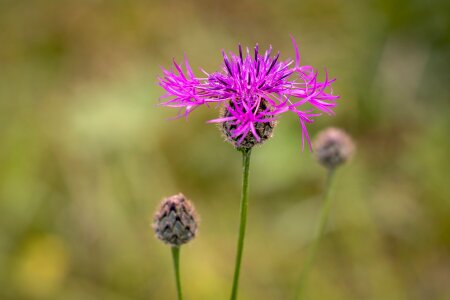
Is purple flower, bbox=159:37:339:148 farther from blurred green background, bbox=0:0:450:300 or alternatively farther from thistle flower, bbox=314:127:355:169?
blurred green background, bbox=0:0:450:300

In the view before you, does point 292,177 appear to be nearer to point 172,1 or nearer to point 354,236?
point 354,236

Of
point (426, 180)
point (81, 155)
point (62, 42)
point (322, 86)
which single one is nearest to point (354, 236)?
point (426, 180)

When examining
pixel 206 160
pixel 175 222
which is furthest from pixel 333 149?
pixel 206 160

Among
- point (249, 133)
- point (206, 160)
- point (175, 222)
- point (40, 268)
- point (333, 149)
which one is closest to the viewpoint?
point (249, 133)

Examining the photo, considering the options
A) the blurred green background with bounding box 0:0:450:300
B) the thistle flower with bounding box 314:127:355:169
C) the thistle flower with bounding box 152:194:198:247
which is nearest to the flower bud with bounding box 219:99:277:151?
the thistle flower with bounding box 152:194:198:247

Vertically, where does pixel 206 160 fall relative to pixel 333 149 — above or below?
below

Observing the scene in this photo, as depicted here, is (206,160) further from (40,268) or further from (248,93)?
(248,93)

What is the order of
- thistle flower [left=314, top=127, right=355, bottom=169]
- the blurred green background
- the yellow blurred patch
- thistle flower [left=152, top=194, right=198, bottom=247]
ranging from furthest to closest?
the blurred green background
the yellow blurred patch
thistle flower [left=314, top=127, right=355, bottom=169]
thistle flower [left=152, top=194, right=198, bottom=247]
